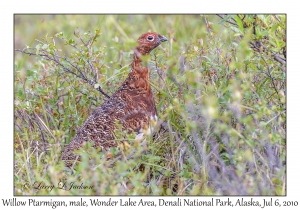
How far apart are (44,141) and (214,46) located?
1.63m

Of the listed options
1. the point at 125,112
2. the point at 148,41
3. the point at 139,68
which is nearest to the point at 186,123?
the point at 125,112

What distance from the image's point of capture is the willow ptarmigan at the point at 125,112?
14.0 feet

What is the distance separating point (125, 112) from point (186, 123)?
94 cm

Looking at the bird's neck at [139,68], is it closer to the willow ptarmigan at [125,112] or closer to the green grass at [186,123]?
the willow ptarmigan at [125,112]

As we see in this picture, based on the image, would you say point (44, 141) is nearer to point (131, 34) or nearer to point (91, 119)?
point (91, 119)

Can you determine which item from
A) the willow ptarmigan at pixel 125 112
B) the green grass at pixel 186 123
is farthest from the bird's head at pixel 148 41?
the green grass at pixel 186 123

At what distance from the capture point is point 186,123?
3.64 meters

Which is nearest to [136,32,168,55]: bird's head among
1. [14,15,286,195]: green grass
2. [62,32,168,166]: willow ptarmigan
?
[62,32,168,166]: willow ptarmigan

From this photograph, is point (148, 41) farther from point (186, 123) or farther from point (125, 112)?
point (186, 123)

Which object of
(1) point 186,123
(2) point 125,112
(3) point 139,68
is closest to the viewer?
(1) point 186,123

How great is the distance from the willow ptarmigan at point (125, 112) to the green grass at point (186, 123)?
128 millimetres

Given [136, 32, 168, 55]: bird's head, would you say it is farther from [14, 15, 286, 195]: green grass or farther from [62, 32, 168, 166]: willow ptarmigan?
[14, 15, 286, 195]: green grass

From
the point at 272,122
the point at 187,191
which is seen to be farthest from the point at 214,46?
the point at 187,191

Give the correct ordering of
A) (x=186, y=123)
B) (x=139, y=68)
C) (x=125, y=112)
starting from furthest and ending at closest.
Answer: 1. (x=139, y=68)
2. (x=125, y=112)
3. (x=186, y=123)
